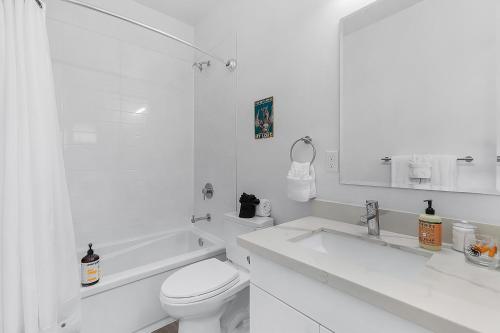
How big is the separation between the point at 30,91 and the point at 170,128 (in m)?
1.45

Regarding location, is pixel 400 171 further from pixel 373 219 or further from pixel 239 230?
pixel 239 230

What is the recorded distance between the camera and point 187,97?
2398 millimetres

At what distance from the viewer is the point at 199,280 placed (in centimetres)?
125

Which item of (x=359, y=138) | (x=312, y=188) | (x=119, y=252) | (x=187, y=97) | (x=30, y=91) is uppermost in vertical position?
(x=187, y=97)

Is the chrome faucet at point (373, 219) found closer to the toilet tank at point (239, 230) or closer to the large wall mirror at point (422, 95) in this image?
the large wall mirror at point (422, 95)

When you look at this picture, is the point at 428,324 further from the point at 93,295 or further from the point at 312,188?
the point at 93,295

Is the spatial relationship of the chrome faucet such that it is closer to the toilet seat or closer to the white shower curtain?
the toilet seat

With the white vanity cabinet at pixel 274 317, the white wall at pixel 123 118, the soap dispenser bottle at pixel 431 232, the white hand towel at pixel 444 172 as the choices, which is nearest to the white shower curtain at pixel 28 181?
the white vanity cabinet at pixel 274 317

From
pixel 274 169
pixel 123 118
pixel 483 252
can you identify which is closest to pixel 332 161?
pixel 274 169

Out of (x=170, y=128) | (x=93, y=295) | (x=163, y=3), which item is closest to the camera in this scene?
(x=93, y=295)

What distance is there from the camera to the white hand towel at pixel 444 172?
86 cm

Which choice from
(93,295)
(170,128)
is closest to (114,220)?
(93,295)

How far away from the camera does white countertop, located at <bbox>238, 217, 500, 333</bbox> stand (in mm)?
428

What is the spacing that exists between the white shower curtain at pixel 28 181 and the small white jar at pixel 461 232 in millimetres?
1483
